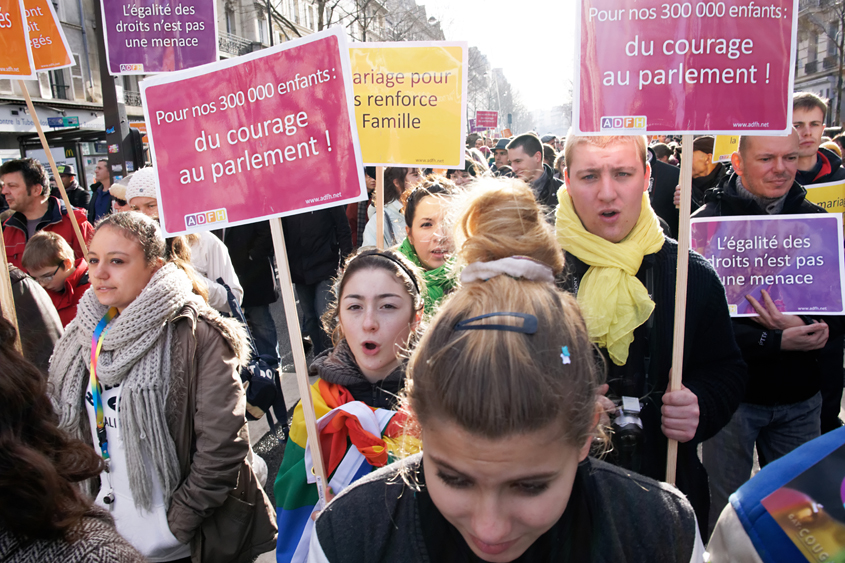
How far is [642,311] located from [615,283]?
0.43ft

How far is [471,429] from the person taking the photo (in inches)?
44.6

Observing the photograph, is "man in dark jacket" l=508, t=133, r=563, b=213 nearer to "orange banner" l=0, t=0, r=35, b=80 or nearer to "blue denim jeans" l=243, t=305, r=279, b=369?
"blue denim jeans" l=243, t=305, r=279, b=369

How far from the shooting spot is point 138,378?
2262 millimetres

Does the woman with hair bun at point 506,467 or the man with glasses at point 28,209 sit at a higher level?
the man with glasses at point 28,209

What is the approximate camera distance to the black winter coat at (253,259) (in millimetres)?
5230

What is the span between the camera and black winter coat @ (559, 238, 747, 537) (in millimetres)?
2000

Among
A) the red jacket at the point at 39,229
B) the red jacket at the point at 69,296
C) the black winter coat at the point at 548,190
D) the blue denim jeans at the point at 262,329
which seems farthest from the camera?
the black winter coat at the point at 548,190

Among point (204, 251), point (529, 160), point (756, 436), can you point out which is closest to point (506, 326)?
point (756, 436)

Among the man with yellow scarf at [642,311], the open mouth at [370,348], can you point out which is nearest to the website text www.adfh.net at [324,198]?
the open mouth at [370,348]

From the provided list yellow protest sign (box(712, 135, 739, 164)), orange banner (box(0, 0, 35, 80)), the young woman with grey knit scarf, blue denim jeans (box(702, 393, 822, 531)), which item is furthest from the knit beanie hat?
yellow protest sign (box(712, 135, 739, 164))

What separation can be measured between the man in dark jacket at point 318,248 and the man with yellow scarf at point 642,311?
11.5ft

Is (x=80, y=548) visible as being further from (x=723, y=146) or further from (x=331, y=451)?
(x=723, y=146)

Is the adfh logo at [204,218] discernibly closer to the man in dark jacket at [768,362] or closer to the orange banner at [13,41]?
the man in dark jacket at [768,362]

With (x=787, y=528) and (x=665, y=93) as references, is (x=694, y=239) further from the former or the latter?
(x=787, y=528)
